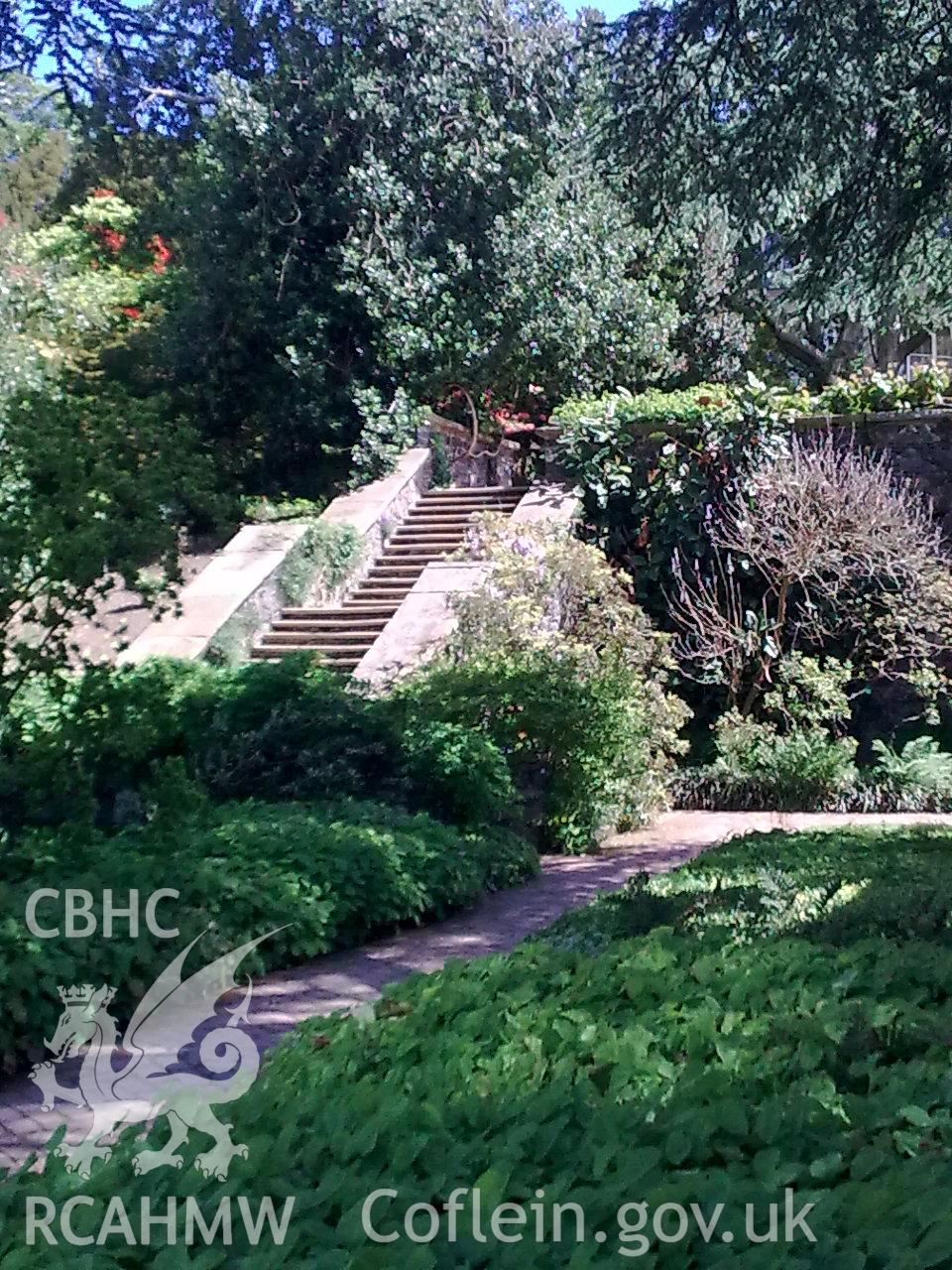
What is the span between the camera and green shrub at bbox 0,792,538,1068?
4852 mm

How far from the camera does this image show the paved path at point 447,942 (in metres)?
4.35

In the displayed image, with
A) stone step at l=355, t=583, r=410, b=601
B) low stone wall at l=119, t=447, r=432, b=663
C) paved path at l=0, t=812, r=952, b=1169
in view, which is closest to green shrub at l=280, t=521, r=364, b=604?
low stone wall at l=119, t=447, r=432, b=663

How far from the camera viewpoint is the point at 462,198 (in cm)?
1658

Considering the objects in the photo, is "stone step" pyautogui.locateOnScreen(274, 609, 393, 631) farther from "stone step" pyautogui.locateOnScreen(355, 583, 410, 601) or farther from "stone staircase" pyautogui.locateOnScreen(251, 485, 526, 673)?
"stone step" pyautogui.locateOnScreen(355, 583, 410, 601)

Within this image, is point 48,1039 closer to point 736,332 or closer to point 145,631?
point 145,631

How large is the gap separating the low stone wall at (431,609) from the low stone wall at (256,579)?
1.31 metres

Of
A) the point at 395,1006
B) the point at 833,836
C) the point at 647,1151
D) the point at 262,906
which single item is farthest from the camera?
the point at 833,836

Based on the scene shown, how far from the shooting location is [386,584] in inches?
578

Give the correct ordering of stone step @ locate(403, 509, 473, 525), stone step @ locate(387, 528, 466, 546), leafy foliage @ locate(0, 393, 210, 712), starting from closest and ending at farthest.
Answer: leafy foliage @ locate(0, 393, 210, 712)
stone step @ locate(387, 528, 466, 546)
stone step @ locate(403, 509, 473, 525)

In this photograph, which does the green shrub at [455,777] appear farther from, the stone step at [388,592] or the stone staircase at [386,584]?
the stone step at [388,592]

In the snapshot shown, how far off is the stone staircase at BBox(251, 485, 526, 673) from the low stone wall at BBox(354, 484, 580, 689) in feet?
2.06

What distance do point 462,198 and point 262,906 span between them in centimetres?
1266

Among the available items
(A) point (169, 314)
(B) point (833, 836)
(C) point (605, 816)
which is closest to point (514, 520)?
(C) point (605, 816)

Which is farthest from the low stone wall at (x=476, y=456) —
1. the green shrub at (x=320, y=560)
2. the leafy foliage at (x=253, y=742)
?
the leafy foliage at (x=253, y=742)
